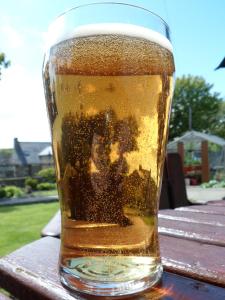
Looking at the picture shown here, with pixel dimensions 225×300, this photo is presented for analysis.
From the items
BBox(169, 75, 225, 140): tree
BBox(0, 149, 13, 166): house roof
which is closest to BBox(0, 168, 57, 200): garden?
BBox(0, 149, 13, 166): house roof

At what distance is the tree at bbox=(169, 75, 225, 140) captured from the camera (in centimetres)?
3173

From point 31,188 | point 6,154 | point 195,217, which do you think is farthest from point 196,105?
point 195,217

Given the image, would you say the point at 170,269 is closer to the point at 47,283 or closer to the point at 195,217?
the point at 47,283

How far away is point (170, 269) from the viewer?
2.26ft

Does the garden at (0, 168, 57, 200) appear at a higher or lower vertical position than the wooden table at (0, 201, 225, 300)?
lower

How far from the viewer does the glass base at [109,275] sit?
56 cm

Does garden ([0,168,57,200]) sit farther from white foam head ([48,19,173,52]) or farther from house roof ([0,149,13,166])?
white foam head ([48,19,173,52])

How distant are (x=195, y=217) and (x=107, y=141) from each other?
0.83 m

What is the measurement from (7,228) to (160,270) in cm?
738

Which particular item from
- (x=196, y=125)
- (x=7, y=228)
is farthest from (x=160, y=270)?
(x=196, y=125)

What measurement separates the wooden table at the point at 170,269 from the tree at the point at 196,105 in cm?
3107

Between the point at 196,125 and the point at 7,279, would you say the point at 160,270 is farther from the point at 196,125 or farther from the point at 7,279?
the point at 196,125

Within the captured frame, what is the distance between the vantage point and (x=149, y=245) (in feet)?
2.08

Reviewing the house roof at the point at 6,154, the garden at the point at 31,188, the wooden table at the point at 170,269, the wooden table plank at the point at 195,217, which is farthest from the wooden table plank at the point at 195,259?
the house roof at the point at 6,154
